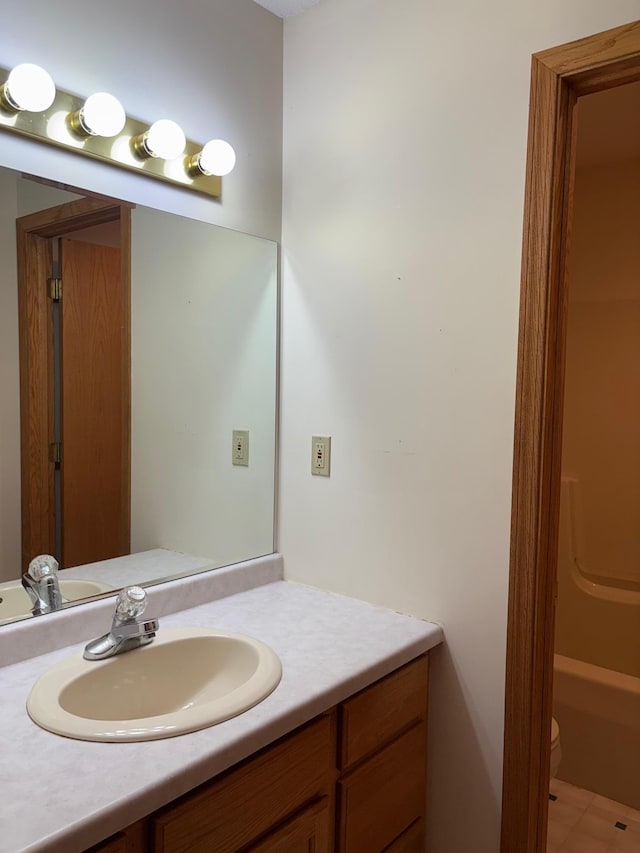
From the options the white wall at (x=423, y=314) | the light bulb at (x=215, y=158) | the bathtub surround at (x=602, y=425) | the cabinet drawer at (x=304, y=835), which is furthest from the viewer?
the bathtub surround at (x=602, y=425)

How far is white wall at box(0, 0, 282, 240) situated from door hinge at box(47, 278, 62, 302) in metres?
0.22

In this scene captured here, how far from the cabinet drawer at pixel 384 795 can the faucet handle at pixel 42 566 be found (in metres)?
0.74

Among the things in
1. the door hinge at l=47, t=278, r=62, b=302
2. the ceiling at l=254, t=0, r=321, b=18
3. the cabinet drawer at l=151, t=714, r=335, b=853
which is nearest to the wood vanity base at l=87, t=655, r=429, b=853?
the cabinet drawer at l=151, t=714, r=335, b=853

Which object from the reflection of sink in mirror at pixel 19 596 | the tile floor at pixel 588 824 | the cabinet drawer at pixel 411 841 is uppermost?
the reflection of sink in mirror at pixel 19 596

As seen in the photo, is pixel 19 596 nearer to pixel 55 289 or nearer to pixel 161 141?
pixel 55 289

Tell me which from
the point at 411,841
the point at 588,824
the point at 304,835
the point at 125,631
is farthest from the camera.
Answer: the point at 588,824

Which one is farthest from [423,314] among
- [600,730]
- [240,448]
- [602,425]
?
[600,730]

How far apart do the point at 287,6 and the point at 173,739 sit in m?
1.82

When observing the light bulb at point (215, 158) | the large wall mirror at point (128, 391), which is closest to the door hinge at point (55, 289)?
the large wall mirror at point (128, 391)

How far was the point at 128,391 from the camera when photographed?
158 centimetres

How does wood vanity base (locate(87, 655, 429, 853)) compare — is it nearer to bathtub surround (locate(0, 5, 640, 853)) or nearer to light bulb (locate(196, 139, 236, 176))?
bathtub surround (locate(0, 5, 640, 853))

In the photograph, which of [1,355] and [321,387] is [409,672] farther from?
[1,355]

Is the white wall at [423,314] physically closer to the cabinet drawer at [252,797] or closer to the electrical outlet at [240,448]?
the electrical outlet at [240,448]

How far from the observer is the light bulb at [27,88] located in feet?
4.08
